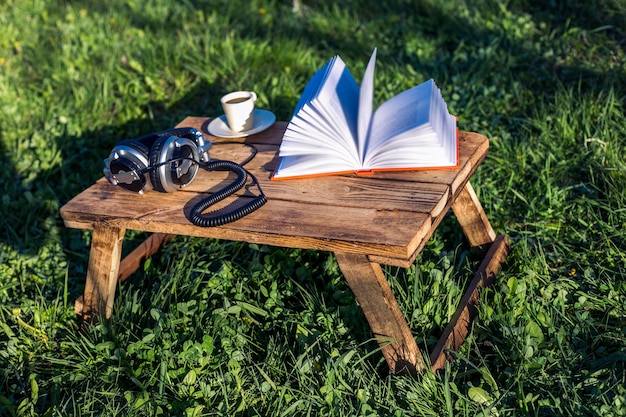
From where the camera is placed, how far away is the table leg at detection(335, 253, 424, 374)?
2162mm

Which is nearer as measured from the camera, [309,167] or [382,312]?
[382,312]

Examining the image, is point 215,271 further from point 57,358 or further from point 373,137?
point 373,137

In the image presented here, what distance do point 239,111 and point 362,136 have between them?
63 centimetres

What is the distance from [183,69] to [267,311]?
6.93 ft

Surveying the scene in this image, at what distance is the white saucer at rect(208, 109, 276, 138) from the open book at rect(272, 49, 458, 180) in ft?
1.27

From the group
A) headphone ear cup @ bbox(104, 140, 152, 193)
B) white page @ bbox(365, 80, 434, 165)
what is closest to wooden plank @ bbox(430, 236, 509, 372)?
white page @ bbox(365, 80, 434, 165)

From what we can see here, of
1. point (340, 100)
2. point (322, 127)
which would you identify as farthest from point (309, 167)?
point (340, 100)

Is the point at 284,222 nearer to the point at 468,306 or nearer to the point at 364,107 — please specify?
the point at 364,107

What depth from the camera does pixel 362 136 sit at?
7.91 feet

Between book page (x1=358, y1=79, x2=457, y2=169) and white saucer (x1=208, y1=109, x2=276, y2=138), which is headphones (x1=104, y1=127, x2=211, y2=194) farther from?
book page (x1=358, y1=79, x2=457, y2=169)

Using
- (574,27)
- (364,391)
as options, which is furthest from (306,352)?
(574,27)

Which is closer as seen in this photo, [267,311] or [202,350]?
[202,350]

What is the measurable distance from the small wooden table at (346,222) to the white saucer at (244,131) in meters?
0.10

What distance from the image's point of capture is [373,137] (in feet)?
8.00
